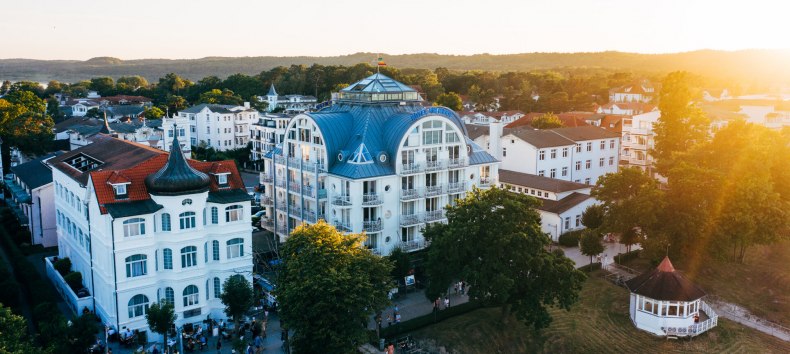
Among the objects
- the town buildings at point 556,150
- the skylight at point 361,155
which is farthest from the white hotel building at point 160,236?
the town buildings at point 556,150

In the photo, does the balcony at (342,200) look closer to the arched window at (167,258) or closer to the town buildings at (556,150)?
the arched window at (167,258)

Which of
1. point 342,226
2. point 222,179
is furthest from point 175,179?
point 342,226

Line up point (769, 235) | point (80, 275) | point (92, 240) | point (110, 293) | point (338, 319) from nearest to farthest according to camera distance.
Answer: point (338, 319) < point (110, 293) < point (92, 240) < point (80, 275) < point (769, 235)

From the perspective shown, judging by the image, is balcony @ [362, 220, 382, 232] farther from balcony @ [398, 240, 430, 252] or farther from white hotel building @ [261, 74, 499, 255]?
balcony @ [398, 240, 430, 252]

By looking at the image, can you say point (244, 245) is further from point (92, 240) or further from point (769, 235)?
point (769, 235)

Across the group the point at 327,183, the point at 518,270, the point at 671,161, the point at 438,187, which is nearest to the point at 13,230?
the point at 327,183

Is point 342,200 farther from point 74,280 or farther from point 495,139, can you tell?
point 495,139
